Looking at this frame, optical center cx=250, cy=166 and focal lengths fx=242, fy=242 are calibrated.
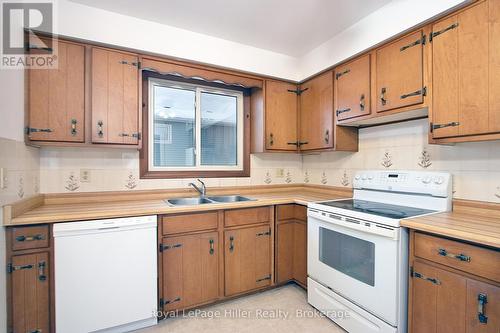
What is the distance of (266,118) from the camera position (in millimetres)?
2648

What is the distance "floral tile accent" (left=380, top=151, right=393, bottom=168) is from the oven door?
0.79m

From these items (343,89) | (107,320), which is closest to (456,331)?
(343,89)

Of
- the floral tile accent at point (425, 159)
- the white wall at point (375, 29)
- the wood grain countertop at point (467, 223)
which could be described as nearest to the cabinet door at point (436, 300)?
the wood grain countertop at point (467, 223)

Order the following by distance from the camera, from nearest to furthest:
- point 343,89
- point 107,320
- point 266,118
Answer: point 107,320 → point 343,89 → point 266,118

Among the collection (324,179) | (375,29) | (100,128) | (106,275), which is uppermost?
(375,29)

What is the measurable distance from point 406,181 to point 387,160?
32 cm

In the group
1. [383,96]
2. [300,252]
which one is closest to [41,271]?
[300,252]

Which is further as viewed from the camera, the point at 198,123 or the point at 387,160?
the point at 198,123

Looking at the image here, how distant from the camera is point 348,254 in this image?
1773 mm

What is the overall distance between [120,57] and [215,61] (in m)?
0.81

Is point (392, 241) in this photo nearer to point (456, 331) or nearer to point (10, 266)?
point (456, 331)

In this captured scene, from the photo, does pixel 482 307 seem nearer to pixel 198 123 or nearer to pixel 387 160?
pixel 387 160

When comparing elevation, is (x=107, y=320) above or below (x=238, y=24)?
below

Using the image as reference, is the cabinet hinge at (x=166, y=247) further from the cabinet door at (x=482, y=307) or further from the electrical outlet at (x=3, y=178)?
the cabinet door at (x=482, y=307)
